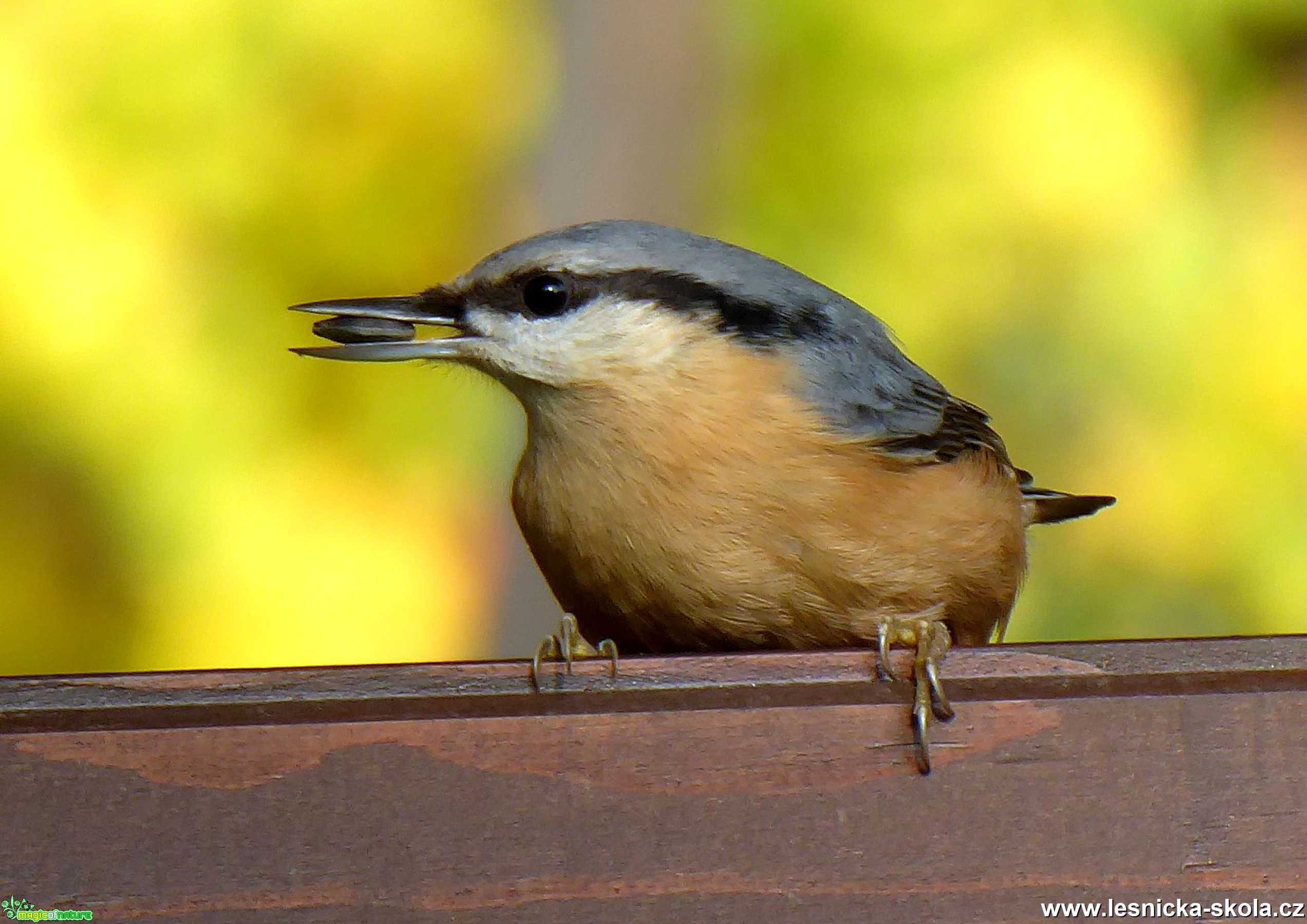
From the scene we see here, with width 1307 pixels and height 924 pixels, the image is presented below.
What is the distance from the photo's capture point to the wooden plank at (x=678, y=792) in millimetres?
1328

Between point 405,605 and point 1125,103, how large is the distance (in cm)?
232

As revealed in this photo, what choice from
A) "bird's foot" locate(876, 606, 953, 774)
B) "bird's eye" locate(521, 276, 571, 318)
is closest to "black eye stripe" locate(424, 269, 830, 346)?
"bird's eye" locate(521, 276, 571, 318)

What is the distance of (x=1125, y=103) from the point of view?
3951mm

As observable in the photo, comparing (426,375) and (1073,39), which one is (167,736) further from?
(1073,39)

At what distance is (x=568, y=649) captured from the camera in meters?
1.64

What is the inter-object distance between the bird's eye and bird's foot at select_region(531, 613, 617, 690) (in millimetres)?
378

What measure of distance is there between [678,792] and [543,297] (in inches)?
28.9

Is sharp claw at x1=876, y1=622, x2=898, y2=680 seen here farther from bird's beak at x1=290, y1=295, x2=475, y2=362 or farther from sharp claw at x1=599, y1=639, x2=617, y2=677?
bird's beak at x1=290, y1=295, x2=475, y2=362

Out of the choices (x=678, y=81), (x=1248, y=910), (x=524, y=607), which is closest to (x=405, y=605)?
(x=524, y=607)

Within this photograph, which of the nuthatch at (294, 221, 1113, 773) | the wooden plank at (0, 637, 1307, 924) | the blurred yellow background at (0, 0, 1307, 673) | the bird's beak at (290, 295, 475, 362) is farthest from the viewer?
the blurred yellow background at (0, 0, 1307, 673)

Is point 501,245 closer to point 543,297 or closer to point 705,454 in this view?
point 543,297

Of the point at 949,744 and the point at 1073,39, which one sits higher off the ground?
the point at 1073,39

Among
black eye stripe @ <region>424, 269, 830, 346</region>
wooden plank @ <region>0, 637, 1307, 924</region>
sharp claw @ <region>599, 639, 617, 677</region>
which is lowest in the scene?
wooden plank @ <region>0, 637, 1307, 924</region>

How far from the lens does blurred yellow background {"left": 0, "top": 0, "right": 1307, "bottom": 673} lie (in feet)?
12.5
